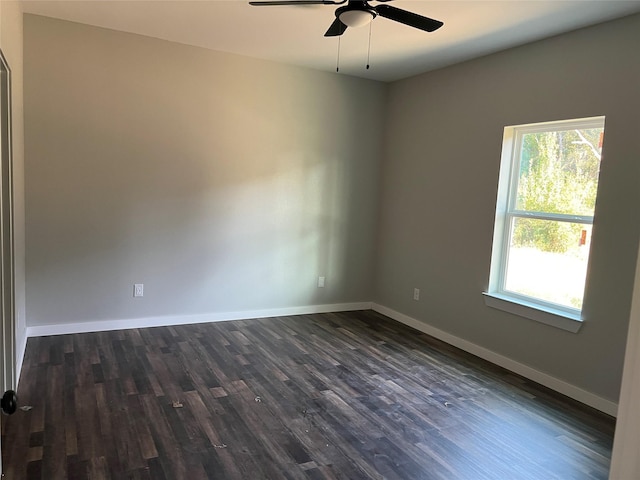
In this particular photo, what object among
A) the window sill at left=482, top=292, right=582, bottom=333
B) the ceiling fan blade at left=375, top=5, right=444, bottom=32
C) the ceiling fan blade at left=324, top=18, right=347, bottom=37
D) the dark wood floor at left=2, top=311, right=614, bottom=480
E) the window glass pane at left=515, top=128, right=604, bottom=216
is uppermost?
the ceiling fan blade at left=324, top=18, right=347, bottom=37

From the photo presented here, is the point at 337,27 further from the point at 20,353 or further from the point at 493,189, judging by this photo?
the point at 20,353

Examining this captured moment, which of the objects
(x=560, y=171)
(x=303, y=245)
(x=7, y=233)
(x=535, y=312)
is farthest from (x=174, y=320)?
(x=560, y=171)

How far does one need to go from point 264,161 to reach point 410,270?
191 cm

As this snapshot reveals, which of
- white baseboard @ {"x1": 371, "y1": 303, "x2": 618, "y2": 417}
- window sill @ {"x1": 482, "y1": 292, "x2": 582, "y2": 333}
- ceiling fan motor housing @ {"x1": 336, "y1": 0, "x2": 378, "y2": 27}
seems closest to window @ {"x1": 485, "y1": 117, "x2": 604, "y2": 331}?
window sill @ {"x1": 482, "y1": 292, "x2": 582, "y2": 333}

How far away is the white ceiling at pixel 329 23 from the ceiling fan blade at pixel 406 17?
0.35 m

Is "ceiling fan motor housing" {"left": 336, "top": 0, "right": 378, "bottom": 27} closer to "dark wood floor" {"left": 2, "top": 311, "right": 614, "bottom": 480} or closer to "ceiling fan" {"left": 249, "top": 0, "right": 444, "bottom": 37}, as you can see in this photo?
"ceiling fan" {"left": 249, "top": 0, "right": 444, "bottom": 37}

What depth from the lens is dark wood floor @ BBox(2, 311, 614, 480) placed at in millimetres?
2281

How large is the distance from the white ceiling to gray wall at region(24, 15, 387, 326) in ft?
1.07

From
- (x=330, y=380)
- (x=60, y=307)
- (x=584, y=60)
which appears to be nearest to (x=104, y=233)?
(x=60, y=307)

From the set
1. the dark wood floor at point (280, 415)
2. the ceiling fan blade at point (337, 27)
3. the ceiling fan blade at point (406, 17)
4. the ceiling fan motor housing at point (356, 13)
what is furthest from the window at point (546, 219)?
the ceiling fan motor housing at point (356, 13)

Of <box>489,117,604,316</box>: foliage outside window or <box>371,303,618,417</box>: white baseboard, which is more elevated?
<box>489,117,604,316</box>: foliage outside window

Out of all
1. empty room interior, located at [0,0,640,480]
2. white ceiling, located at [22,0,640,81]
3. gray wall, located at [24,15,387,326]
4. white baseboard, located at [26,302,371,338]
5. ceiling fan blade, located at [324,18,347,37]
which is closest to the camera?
empty room interior, located at [0,0,640,480]

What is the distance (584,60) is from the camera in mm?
3180

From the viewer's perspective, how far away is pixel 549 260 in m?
3.55
